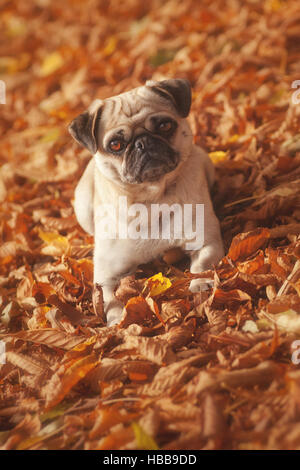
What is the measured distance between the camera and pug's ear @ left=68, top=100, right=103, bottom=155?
9.89 ft

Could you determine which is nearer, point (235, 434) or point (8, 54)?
point (235, 434)

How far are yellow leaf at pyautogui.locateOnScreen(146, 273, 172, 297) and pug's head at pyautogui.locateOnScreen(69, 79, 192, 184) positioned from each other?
69 centimetres

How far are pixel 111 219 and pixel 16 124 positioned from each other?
155 inches

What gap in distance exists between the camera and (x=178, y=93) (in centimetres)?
309

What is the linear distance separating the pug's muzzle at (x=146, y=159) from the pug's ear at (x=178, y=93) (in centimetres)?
31

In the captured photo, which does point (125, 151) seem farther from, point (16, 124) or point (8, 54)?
point (8, 54)

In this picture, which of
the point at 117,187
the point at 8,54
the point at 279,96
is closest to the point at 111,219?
the point at 117,187

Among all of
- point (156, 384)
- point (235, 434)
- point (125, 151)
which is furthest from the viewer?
point (125, 151)

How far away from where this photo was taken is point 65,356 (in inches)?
107

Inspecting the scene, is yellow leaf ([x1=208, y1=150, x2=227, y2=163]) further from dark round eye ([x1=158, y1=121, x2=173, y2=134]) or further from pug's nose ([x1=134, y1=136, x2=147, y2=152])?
pug's nose ([x1=134, y1=136, x2=147, y2=152])

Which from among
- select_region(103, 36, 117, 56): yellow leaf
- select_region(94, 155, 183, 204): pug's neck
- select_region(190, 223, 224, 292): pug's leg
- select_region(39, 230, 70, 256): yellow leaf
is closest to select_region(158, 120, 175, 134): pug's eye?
select_region(94, 155, 183, 204): pug's neck

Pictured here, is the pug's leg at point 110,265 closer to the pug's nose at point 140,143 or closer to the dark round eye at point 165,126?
the pug's nose at point 140,143
